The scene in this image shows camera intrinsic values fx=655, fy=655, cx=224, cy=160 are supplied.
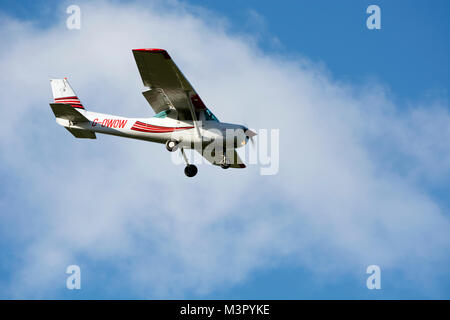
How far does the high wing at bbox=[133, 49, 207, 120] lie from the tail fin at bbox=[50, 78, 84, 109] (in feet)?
13.3

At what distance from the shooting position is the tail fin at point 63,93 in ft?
86.8

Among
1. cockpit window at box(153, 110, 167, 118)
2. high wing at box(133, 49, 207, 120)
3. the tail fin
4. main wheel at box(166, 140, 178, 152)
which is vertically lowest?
main wheel at box(166, 140, 178, 152)

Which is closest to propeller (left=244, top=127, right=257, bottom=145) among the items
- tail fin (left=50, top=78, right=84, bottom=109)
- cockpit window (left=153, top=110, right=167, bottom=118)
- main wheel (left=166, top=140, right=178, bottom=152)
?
main wheel (left=166, top=140, right=178, bottom=152)

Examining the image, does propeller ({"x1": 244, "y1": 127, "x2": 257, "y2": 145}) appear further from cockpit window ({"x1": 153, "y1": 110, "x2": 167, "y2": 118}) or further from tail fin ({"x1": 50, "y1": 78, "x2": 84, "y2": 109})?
tail fin ({"x1": 50, "y1": 78, "x2": 84, "y2": 109})

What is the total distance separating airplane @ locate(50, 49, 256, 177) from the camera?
22672mm

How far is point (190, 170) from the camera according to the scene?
25.1 metres

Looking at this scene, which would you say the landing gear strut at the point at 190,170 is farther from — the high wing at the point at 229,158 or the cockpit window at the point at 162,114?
the cockpit window at the point at 162,114

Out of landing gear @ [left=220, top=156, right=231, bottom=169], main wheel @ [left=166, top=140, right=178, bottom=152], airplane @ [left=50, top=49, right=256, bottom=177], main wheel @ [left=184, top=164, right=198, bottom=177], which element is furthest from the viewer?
main wheel @ [left=184, top=164, right=198, bottom=177]

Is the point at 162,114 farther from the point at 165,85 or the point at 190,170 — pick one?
the point at 190,170

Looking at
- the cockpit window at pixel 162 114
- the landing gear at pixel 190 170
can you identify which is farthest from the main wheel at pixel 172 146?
the landing gear at pixel 190 170
